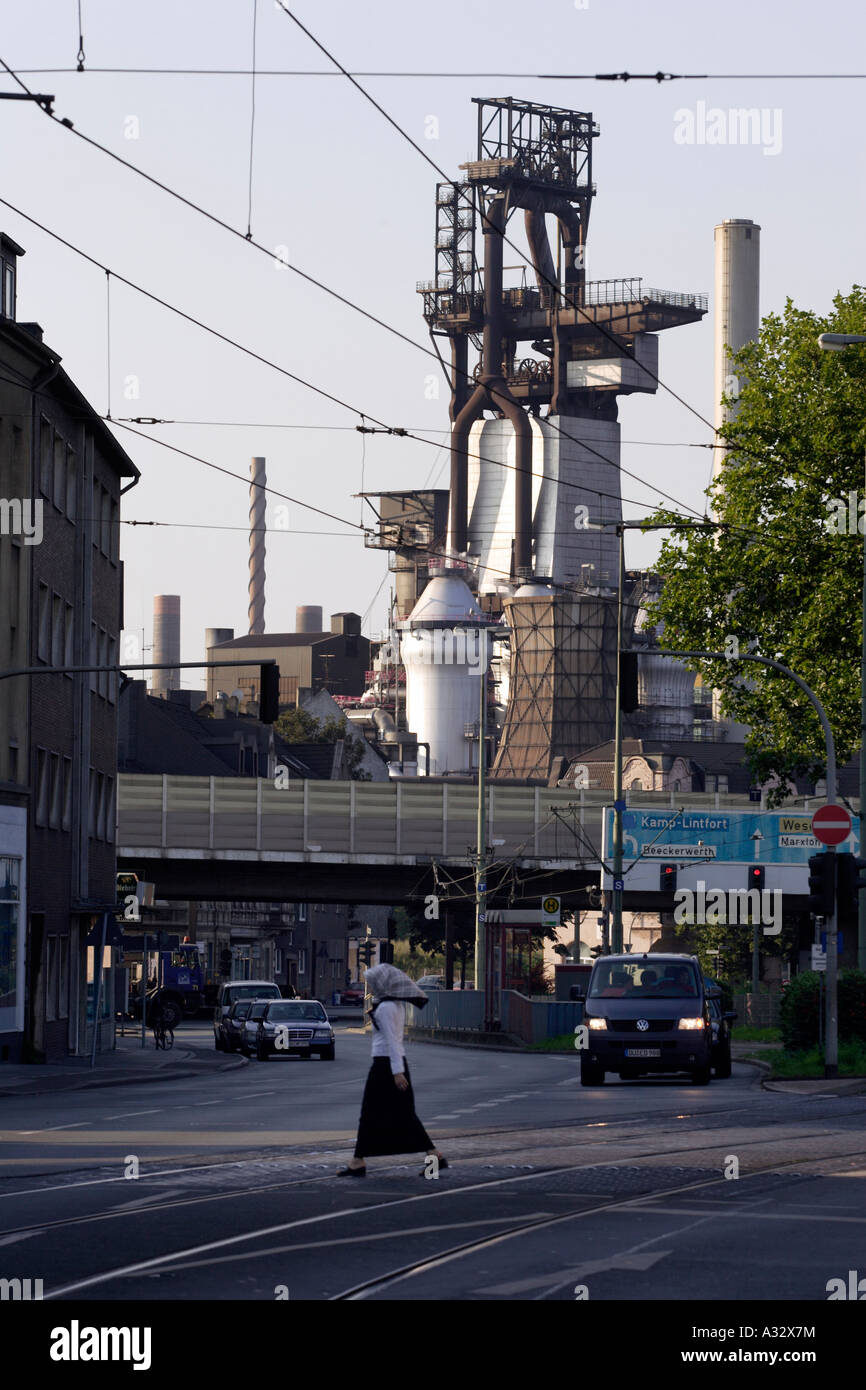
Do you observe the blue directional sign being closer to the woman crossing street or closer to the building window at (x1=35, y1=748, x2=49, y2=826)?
the building window at (x1=35, y1=748, x2=49, y2=826)

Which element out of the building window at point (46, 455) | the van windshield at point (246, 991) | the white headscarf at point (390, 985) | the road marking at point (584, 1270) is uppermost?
the building window at point (46, 455)

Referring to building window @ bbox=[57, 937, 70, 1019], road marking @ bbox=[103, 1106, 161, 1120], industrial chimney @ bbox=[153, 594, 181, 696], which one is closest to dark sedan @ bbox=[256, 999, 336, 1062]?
building window @ bbox=[57, 937, 70, 1019]

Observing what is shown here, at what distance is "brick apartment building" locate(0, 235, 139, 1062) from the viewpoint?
40.1 m

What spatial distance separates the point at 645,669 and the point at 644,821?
67.6 metres

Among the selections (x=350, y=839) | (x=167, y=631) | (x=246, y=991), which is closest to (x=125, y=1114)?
(x=246, y=991)

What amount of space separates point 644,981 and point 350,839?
44959mm

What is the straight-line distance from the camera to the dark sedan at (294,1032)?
156ft

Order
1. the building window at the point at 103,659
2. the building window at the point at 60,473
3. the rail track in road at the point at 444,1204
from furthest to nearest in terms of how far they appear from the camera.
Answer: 1. the building window at the point at 103,659
2. the building window at the point at 60,473
3. the rail track in road at the point at 444,1204

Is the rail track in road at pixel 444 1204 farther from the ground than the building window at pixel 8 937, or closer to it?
closer to it

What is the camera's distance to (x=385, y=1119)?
16.2 m

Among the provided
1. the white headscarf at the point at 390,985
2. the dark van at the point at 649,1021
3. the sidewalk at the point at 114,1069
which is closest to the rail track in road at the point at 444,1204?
the white headscarf at the point at 390,985

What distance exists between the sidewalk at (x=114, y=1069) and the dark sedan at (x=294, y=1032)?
28.4 inches

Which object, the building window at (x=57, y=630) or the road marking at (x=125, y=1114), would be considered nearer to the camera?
the road marking at (x=125, y=1114)

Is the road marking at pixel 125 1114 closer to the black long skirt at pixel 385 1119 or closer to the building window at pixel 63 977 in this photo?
the black long skirt at pixel 385 1119
